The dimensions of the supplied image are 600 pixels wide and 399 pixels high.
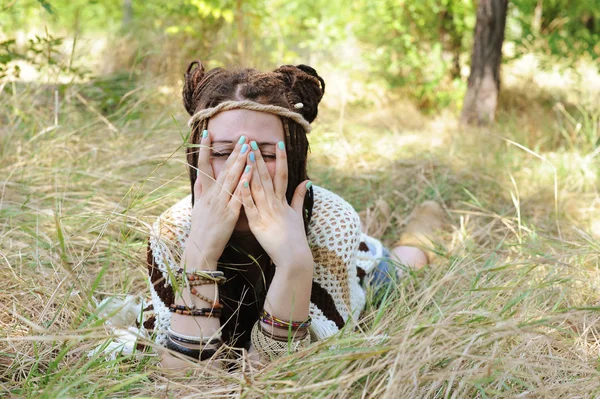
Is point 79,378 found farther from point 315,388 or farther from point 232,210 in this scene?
point 232,210

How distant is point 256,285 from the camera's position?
182 centimetres

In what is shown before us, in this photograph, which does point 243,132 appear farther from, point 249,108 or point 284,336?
point 284,336

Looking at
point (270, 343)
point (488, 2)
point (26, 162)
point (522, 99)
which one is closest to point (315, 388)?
point (270, 343)

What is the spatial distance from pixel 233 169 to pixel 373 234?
1.42 meters

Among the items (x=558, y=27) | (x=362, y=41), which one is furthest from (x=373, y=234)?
(x=362, y=41)

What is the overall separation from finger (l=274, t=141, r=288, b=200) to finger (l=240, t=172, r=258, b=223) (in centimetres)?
8

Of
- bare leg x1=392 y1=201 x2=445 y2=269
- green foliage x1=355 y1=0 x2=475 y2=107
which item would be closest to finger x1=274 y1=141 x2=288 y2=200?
bare leg x1=392 y1=201 x2=445 y2=269

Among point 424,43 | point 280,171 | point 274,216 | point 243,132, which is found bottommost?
point 274,216

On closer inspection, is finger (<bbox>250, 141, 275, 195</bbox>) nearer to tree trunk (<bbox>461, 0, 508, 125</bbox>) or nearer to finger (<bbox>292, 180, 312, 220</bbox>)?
finger (<bbox>292, 180, 312, 220</bbox>)

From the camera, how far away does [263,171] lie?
5.31ft

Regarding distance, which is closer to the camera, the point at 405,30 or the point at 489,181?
the point at 489,181

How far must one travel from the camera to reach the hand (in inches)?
62.8

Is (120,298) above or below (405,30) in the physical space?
below

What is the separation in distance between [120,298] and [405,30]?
171 inches
